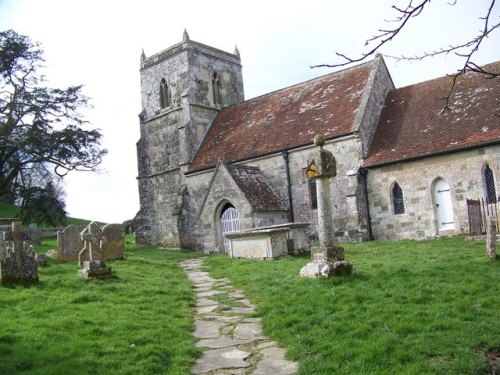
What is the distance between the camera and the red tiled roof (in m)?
23.0

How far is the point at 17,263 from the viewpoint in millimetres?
11586

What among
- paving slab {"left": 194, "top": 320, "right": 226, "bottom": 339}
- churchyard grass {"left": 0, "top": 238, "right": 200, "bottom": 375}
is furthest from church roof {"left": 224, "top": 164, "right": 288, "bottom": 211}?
paving slab {"left": 194, "top": 320, "right": 226, "bottom": 339}

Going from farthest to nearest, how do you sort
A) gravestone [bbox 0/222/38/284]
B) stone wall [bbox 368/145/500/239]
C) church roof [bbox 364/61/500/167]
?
church roof [bbox 364/61/500/167]
stone wall [bbox 368/145/500/239]
gravestone [bbox 0/222/38/284]

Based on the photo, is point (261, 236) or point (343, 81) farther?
point (343, 81)

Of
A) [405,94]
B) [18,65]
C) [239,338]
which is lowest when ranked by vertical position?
[239,338]

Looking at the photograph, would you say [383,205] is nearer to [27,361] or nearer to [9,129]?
[27,361]

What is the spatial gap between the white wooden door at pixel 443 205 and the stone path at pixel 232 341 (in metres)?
11.0

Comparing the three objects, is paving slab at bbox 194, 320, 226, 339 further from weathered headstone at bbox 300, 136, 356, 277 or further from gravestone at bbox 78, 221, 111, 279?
gravestone at bbox 78, 221, 111, 279

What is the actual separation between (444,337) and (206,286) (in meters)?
7.13

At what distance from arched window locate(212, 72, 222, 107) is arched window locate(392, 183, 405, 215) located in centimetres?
1446

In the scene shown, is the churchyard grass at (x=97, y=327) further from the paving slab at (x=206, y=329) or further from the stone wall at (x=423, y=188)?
the stone wall at (x=423, y=188)

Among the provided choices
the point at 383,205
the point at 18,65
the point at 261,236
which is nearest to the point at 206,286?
the point at 261,236

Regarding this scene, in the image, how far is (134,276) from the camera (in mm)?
13141

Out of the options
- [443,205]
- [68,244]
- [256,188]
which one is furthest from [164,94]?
[443,205]
